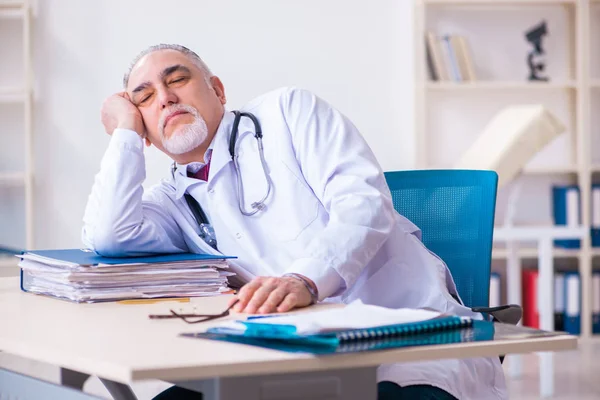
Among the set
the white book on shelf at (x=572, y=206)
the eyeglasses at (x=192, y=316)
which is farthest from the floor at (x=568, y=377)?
the eyeglasses at (x=192, y=316)

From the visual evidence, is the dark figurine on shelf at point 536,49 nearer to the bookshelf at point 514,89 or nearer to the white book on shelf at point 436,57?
the bookshelf at point 514,89

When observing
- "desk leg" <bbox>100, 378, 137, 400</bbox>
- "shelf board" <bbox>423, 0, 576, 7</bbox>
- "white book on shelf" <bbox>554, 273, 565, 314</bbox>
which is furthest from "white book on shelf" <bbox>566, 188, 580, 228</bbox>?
"desk leg" <bbox>100, 378, 137, 400</bbox>

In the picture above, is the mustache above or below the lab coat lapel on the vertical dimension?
above

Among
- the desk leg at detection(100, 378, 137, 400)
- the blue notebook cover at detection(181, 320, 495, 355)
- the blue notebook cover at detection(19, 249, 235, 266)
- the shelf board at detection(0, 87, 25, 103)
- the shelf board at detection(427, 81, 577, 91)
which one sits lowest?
the desk leg at detection(100, 378, 137, 400)

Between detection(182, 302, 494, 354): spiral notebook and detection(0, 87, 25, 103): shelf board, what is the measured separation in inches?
153

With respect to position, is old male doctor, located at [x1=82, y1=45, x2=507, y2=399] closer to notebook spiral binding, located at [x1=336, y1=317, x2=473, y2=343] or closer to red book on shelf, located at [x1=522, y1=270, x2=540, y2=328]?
notebook spiral binding, located at [x1=336, y1=317, x2=473, y2=343]

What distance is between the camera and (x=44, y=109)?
4832 mm

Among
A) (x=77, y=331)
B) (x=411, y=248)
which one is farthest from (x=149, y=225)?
(x=77, y=331)

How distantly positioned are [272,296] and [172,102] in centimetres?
74

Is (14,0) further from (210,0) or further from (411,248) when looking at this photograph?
(411,248)

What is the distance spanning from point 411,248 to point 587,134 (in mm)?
3409

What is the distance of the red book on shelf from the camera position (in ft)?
15.4

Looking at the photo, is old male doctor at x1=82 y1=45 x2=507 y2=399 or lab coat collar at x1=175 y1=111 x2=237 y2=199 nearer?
old male doctor at x1=82 y1=45 x2=507 y2=399

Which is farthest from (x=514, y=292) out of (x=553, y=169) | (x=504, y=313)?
(x=504, y=313)
